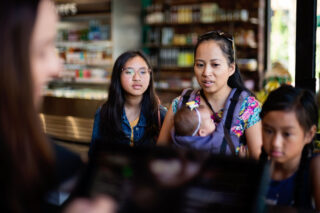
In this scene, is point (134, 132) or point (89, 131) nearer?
point (134, 132)

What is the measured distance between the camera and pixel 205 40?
192 centimetres

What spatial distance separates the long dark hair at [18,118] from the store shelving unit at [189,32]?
213 inches


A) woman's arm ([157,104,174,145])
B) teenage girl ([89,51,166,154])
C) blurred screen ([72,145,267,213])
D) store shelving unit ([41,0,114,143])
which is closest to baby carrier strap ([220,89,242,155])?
Result: woman's arm ([157,104,174,145])

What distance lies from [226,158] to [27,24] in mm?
448

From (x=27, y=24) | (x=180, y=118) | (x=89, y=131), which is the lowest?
(x=89, y=131)

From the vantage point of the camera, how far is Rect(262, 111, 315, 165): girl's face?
122 centimetres

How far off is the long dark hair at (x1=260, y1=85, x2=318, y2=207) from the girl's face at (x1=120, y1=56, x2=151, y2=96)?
3.72 feet

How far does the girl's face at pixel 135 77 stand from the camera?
2.30 metres

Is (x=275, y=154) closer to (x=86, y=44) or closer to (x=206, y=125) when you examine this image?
(x=206, y=125)

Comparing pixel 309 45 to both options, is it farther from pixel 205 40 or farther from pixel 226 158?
pixel 226 158

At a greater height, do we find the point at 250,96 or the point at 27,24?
the point at 27,24

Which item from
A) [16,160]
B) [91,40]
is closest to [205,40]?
[16,160]

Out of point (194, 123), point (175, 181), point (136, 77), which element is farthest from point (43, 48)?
point (136, 77)

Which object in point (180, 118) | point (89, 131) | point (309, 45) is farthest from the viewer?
point (89, 131)
